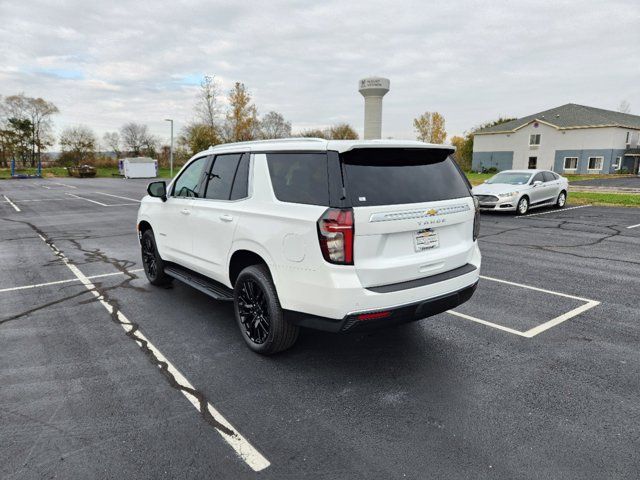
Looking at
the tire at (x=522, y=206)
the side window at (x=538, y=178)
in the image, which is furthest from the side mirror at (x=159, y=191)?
the side window at (x=538, y=178)

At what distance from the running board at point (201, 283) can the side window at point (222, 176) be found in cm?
95

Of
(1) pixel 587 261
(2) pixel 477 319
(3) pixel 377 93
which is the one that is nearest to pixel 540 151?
(3) pixel 377 93

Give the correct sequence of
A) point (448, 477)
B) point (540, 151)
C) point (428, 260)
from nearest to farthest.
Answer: point (448, 477) < point (428, 260) < point (540, 151)

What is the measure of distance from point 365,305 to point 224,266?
1.74 meters

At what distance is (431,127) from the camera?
2830 inches

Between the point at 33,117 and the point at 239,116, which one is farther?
the point at 33,117

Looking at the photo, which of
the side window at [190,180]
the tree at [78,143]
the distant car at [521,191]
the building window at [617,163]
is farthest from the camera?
the tree at [78,143]

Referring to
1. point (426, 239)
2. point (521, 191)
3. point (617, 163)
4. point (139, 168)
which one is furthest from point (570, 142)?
point (426, 239)

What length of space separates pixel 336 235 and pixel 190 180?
275 centimetres

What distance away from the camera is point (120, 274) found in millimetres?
7000

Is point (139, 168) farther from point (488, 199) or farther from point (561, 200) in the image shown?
point (561, 200)

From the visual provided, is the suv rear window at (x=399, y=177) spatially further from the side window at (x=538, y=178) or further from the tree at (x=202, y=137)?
the tree at (x=202, y=137)

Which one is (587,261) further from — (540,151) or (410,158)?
(540,151)

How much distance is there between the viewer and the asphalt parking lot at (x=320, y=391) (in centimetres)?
261
